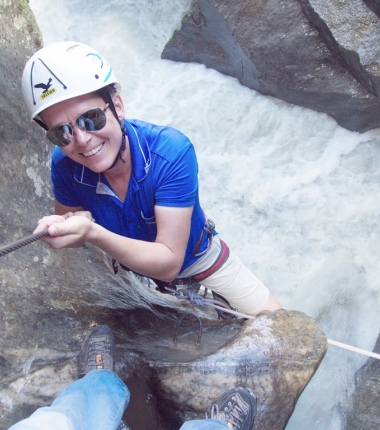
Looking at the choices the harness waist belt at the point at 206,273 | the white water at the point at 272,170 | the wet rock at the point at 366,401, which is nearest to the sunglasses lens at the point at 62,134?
the harness waist belt at the point at 206,273

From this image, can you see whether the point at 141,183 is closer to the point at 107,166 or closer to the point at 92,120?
the point at 107,166

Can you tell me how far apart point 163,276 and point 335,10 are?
4334 millimetres

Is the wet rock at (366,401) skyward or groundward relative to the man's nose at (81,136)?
groundward

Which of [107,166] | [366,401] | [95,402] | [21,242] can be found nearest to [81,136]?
[107,166]

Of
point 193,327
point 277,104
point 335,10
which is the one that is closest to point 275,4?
Result: point 335,10

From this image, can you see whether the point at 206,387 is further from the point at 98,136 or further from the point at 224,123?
the point at 224,123

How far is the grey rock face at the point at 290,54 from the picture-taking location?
5.45 m

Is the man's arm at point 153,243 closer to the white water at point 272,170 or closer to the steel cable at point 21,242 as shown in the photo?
the steel cable at point 21,242

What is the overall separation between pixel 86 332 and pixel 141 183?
121cm

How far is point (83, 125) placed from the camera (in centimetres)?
198

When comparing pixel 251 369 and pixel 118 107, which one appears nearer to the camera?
pixel 118 107

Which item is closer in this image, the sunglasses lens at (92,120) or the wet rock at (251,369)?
the sunglasses lens at (92,120)

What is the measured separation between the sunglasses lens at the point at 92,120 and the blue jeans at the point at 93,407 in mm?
1285

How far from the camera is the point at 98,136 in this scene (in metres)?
2.03
